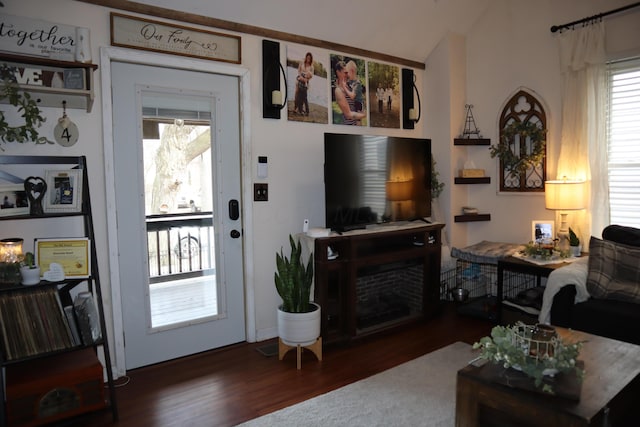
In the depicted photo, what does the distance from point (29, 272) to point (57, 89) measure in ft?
3.23

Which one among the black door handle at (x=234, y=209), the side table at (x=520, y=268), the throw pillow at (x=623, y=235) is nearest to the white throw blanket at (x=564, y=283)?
the side table at (x=520, y=268)

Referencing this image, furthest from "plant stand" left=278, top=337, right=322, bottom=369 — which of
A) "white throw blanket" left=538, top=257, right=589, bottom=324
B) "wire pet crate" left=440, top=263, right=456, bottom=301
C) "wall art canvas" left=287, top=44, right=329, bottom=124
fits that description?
"wire pet crate" left=440, top=263, right=456, bottom=301

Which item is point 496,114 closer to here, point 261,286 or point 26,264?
point 261,286

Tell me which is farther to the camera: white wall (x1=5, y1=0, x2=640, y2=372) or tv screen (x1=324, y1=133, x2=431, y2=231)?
tv screen (x1=324, y1=133, x2=431, y2=231)

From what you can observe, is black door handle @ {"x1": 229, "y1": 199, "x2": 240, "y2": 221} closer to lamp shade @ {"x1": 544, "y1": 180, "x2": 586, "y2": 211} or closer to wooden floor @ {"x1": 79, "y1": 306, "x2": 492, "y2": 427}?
wooden floor @ {"x1": 79, "y1": 306, "x2": 492, "y2": 427}

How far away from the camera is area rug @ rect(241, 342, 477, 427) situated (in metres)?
2.34

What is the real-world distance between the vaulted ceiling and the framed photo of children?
0.56 ft

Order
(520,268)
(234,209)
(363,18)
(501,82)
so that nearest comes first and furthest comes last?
(234,209) < (520,268) < (363,18) < (501,82)

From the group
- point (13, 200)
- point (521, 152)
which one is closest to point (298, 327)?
point (13, 200)

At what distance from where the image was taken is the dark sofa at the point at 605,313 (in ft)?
8.84

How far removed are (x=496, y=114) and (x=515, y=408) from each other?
11.0 feet

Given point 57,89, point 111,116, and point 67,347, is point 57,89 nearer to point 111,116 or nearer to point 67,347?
point 111,116

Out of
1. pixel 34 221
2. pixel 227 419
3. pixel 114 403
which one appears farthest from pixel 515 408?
pixel 34 221

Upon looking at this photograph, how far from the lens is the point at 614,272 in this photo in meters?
2.97
